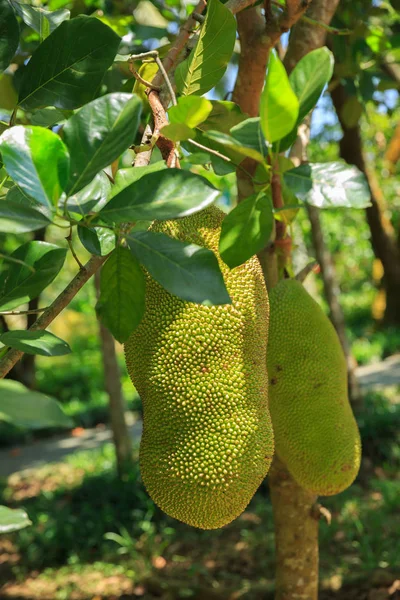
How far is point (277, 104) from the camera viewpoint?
522 millimetres

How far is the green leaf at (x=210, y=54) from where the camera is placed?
71 cm

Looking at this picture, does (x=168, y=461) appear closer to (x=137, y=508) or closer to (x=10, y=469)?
(x=137, y=508)

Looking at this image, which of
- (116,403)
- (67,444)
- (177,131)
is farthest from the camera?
(67,444)

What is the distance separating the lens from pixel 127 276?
61cm

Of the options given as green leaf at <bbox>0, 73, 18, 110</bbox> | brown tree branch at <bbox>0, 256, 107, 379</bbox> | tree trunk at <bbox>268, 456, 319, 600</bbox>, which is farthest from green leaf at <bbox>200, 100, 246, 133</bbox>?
tree trunk at <bbox>268, 456, 319, 600</bbox>

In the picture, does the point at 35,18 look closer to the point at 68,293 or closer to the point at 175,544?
the point at 68,293

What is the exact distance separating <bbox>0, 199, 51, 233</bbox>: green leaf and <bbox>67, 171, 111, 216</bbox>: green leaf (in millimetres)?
45

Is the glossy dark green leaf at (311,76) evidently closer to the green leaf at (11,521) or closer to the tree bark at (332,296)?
the green leaf at (11,521)

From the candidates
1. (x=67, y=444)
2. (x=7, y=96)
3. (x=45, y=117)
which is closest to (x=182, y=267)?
(x=45, y=117)

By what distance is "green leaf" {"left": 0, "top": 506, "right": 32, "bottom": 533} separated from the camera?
1.34 feet

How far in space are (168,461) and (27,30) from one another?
48.7 inches

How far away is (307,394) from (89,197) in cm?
60

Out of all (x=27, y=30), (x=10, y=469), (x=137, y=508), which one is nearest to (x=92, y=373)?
(x=10, y=469)

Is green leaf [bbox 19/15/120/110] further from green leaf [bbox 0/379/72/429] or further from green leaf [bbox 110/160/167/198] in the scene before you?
green leaf [bbox 0/379/72/429]
